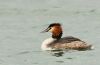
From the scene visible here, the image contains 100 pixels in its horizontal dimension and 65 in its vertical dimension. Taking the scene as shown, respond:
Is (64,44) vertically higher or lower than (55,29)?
lower

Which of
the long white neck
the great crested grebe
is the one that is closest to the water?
the long white neck

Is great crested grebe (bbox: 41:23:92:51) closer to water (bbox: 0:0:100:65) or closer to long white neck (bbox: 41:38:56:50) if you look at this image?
long white neck (bbox: 41:38:56:50)

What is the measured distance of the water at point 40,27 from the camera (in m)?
20.8

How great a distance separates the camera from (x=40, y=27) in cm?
2758

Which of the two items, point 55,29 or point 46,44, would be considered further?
point 55,29

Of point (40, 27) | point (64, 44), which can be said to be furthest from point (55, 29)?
point (40, 27)

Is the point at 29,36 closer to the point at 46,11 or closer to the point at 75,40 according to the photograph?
the point at 75,40

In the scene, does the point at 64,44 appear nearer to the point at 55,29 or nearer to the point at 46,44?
the point at 46,44

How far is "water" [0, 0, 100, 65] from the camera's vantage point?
68.4 ft

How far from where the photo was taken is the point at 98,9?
30.7 m

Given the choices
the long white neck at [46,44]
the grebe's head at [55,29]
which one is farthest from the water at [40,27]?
the grebe's head at [55,29]

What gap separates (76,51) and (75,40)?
0.74 m

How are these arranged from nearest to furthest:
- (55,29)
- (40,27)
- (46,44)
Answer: (46,44)
(55,29)
(40,27)

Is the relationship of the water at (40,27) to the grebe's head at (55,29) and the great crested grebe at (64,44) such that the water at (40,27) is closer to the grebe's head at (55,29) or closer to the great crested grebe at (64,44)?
the great crested grebe at (64,44)
